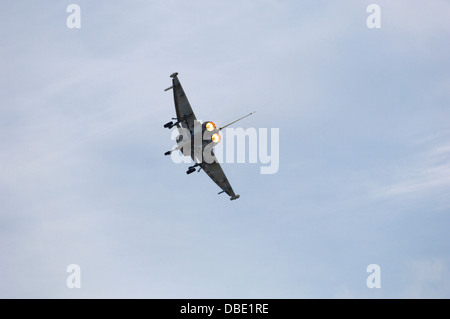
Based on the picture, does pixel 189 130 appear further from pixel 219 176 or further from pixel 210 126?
pixel 219 176

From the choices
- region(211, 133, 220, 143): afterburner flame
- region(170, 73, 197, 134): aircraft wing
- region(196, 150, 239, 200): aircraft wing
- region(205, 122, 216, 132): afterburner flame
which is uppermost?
region(170, 73, 197, 134): aircraft wing

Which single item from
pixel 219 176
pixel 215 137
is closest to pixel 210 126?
pixel 215 137

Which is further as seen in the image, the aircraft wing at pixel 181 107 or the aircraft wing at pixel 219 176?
the aircraft wing at pixel 219 176

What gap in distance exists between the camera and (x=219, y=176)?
444ft

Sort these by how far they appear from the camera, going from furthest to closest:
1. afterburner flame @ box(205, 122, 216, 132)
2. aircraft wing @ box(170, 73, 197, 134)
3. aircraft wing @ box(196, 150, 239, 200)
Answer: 1. aircraft wing @ box(196, 150, 239, 200)
2. aircraft wing @ box(170, 73, 197, 134)
3. afterburner flame @ box(205, 122, 216, 132)

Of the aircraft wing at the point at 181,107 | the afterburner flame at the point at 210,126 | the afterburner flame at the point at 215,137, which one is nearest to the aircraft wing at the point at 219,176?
the afterburner flame at the point at 215,137

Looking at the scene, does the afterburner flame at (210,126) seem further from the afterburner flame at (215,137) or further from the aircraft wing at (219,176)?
the aircraft wing at (219,176)

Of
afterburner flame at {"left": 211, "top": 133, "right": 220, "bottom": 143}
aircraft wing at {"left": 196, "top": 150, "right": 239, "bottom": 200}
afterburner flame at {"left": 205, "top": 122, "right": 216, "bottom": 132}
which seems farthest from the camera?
aircraft wing at {"left": 196, "top": 150, "right": 239, "bottom": 200}

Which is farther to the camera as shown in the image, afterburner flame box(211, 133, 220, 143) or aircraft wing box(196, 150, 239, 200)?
aircraft wing box(196, 150, 239, 200)

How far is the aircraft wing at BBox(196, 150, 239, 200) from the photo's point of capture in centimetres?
13400

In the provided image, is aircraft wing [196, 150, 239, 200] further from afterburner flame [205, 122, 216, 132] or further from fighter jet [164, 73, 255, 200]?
afterburner flame [205, 122, 216, 132]

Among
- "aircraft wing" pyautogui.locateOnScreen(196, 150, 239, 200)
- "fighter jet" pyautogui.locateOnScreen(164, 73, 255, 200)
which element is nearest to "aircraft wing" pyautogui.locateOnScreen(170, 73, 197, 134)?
"fighter jet" pyautogui.locateOnScreen(164, 73, 255, 200)

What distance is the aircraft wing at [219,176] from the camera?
13400 centimetres
